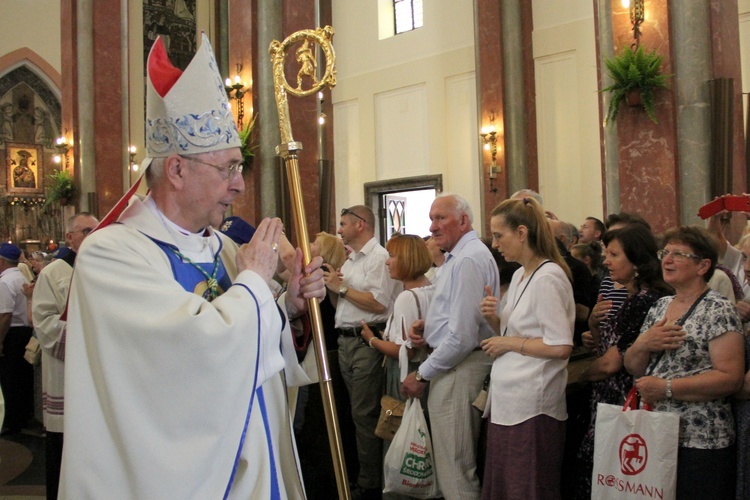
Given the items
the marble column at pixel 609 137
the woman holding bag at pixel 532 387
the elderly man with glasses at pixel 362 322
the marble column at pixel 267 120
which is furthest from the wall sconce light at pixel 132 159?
the woman holding bag at pixel 532 387

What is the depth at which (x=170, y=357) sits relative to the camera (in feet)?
6.31

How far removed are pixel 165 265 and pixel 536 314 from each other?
193 centimetres

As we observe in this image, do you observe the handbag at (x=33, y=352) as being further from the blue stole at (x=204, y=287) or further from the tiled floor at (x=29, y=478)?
the blue stole at (x=204, y=287)

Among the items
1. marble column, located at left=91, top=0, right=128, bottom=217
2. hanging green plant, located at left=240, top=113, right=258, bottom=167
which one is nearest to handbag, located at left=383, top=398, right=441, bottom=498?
hanging green plant, located at left=240, top=113, right=258, bottom=167

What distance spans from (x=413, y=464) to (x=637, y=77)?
423cm

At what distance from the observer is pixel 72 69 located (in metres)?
13.2

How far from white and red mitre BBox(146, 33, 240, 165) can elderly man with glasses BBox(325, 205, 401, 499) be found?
116 inches

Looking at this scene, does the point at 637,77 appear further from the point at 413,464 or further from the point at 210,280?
the point at 210,280

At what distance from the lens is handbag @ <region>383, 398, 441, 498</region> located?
388 cm

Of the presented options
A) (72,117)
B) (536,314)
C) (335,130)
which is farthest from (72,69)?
(536,314)

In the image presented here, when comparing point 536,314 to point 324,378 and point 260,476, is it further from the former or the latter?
point 260,476

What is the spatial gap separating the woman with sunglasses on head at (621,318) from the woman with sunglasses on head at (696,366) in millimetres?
229

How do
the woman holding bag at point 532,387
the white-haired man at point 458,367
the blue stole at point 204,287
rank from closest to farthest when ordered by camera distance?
the blue stole at point 204,287 < the woman holding bag at point 532,387 < the white-haired man at point 458,367

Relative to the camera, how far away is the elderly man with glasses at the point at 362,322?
5.01 m
